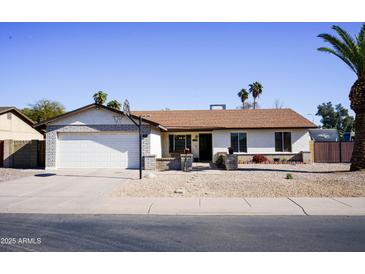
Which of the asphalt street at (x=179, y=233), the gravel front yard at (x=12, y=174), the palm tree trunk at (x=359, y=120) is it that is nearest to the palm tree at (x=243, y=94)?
the palm tree trunk at (x=359, y=120)

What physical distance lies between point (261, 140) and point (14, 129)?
970 inches

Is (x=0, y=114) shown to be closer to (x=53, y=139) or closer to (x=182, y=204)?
(x=53, y=139)

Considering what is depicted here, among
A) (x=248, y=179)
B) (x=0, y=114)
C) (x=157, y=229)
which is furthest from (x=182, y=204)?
(x=0, y=114)

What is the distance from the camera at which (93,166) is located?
→ 17188 millimetres

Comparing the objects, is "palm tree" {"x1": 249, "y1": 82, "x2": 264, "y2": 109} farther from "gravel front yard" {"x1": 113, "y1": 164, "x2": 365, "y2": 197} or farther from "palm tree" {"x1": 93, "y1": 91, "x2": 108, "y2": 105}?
"gravel front yard" {"x1": 113, "y1": 164, "x2": 365, "y2": 197}

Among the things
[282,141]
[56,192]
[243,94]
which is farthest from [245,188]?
[243,94]

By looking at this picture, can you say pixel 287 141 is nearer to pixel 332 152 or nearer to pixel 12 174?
pixel 332 152

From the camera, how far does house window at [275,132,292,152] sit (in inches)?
839

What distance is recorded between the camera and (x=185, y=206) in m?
7.72

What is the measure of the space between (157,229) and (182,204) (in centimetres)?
214

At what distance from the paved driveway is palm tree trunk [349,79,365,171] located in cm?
1247

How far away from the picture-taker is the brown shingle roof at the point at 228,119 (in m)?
21.4

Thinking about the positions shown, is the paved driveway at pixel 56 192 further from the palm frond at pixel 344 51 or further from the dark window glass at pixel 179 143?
the palm frond at pixel 344 51

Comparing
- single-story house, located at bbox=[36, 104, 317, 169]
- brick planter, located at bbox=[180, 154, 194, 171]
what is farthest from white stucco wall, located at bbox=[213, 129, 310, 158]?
brick planter, located at bbox=[180, 154, 194, 171]
